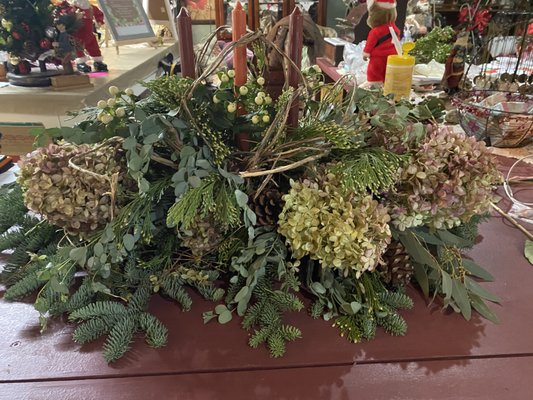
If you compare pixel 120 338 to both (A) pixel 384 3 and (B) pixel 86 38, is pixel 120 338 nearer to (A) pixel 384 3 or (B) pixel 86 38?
(A) pixel 384 3

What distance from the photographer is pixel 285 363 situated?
512 millimetres

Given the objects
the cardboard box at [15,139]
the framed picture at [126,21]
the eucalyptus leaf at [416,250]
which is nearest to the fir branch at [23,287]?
the eucalyptus leaf at [416,250]

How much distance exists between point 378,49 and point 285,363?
1408 mm

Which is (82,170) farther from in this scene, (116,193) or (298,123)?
(298,123)

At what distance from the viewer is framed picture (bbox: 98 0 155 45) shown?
263 centimetres

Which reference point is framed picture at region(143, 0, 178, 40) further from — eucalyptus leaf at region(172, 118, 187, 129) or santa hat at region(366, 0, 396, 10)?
eucalyptus leaf at region(172, 118, 187, 129)

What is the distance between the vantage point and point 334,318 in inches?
22.9

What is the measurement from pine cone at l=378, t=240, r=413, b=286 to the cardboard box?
5.93 feet

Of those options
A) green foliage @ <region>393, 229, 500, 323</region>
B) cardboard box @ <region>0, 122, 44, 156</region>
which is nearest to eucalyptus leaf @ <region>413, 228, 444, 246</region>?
green foliage @ <region>393, 229, 500, 323</region>

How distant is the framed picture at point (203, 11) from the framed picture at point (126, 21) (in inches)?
52.9

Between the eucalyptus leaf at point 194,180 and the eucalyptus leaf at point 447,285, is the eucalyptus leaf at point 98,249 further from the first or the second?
the eucalyptus leaf at point 447,285

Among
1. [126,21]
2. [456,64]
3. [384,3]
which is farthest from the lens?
[126,21]

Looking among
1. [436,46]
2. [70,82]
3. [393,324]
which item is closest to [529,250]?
[393,324]

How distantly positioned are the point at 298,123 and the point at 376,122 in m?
0.13
